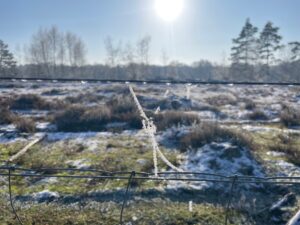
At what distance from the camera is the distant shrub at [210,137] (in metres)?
9.37

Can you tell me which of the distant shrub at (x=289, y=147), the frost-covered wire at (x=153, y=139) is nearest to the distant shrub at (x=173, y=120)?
the frost-covered wire at (x=153, y=139)

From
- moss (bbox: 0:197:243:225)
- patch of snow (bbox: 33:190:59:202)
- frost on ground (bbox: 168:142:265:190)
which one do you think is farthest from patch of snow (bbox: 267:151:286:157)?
patch of snow (bbox: 33:190:59:202)

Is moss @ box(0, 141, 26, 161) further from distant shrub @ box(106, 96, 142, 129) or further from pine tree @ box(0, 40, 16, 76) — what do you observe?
pine tree @ box(0, 40, 16, 76)

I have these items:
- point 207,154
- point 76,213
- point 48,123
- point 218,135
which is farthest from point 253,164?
point 48,123

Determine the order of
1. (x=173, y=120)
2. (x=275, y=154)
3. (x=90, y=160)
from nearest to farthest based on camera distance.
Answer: (x=90, y=160), (x=275, y=154), (x=173, y=120)

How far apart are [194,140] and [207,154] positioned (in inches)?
40.2

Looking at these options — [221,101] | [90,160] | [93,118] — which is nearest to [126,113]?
[93,118]

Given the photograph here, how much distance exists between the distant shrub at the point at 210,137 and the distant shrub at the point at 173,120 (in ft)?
5.78

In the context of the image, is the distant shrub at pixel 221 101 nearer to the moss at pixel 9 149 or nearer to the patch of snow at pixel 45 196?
the moss at pixel 9 149

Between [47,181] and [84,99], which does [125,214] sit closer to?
[47,181]

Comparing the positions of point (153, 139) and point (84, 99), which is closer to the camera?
point (153, 139)

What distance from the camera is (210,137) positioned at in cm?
967

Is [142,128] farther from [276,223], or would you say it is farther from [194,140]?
[276,223]

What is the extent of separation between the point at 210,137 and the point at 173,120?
302 cm
